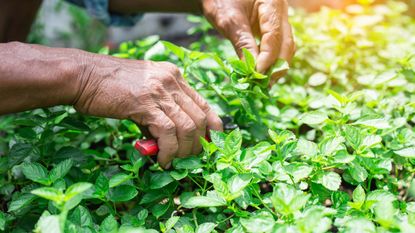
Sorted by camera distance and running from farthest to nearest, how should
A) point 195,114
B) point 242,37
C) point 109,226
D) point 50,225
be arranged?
point 242,37 → point 195,114 → point 109,226 → point 50,225

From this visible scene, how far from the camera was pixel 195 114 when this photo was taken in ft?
3.97

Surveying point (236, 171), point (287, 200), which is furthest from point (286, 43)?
point (287, 200)

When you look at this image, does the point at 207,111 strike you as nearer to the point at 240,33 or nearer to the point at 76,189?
the point at 240,33

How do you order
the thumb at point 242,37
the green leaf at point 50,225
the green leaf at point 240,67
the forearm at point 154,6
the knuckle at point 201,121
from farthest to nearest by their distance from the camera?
the forearm at point 154,6 → the thumb at point 242,37 → the green leaf at point 240,67 → the knuckle at point 201,121 → the green leaf at point 50,225

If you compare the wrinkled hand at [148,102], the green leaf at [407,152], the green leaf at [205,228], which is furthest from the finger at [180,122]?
the green leaf at [407,152]

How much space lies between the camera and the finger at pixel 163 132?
1172 mm

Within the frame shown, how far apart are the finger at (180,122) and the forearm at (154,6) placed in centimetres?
61

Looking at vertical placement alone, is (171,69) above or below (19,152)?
above

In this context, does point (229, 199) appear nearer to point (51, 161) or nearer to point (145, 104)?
point (145, 104)

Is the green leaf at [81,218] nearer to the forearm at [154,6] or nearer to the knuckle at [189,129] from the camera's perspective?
the knuckle at [189,129]

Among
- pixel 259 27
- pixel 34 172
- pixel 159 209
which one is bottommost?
pixel 159 209

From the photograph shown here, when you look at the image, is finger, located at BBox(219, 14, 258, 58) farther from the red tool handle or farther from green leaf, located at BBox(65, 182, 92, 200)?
green leaf, located at BBox(65, 182, 92, 200)

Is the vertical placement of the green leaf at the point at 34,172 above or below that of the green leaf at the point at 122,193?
above

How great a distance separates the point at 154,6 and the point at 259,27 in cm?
63
